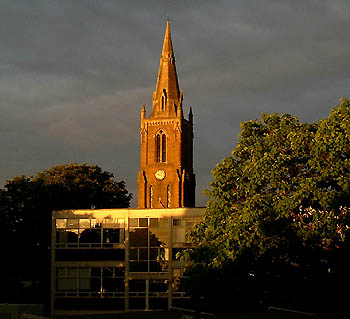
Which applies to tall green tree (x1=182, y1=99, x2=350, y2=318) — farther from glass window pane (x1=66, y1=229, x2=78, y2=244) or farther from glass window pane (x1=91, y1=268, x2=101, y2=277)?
glass window pane (x1=66, y1=229, x2=78, y2=244)

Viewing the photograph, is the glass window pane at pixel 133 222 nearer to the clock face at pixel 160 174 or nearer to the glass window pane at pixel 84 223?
the glass window pane at pixel 84 223

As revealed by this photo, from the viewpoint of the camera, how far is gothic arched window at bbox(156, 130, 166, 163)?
349ft

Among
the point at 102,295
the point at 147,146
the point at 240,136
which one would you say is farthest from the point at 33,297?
the point at 147,146

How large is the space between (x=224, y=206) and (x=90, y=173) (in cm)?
4901

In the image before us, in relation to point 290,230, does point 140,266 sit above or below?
below

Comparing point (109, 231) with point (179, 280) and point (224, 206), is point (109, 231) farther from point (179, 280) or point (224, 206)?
point (224, 206)

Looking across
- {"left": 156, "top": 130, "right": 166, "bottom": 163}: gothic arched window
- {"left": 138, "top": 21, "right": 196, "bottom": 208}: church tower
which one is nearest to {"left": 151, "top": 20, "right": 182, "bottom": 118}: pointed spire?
{"left": 138, "top": 21, "right": 196, "bottom": 208}: church tower

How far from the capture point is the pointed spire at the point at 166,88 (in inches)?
4311

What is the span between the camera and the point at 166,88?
11088 cm

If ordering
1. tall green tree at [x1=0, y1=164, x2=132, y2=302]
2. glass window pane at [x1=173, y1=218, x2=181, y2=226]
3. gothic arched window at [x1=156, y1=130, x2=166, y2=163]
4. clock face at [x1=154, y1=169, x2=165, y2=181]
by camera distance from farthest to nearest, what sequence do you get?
gothic arched window at [x1=156, y1=130, x2=166, y2=163]
clock face at [x1=154, y1=169, x2=165, y2=181]
tall green tree at [x1=0, y1=164, x2=132, y2=302]
glass window pane at [x1=173, y1=218, x2=181, y2=226]

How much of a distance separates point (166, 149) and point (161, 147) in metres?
0.90

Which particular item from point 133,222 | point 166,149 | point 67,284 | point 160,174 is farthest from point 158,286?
point 166,149

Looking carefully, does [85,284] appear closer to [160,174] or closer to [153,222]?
[153,222]

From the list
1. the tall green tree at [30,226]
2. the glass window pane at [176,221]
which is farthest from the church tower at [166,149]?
the glass window pane at [176,221]
